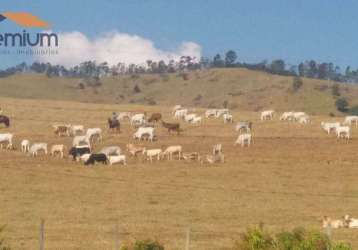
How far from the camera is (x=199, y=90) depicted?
166 m

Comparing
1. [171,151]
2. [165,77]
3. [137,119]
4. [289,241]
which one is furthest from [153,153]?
[165,77]

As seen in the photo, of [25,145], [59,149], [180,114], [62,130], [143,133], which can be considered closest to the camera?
[59,149]

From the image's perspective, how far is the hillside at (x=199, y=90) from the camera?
148 metres

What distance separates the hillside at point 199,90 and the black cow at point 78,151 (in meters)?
93.3

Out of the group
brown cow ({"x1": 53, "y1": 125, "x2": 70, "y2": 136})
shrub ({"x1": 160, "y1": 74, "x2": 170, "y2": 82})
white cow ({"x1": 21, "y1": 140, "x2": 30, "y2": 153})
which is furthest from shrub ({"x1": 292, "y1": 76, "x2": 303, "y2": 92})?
white cow ({"x1": 21, "y1": 140, "x2": 30, "y2": 153})

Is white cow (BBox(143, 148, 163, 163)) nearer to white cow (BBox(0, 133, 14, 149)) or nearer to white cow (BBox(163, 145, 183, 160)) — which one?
white cow (BBox(163, 145, 183, 160))

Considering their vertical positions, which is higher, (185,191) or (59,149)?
(59,149)

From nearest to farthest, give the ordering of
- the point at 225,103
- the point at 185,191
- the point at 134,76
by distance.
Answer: the point at 185,191 → the point at 225,103 → the point at 134,76

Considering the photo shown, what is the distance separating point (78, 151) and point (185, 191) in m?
12.6

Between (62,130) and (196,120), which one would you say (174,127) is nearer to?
(196,120)

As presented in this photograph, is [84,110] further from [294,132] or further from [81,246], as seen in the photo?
[81,246]

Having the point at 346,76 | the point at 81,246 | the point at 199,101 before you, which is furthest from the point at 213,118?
the point at 346,76

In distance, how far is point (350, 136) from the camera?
5581 cm

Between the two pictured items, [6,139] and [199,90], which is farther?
[199,90]
